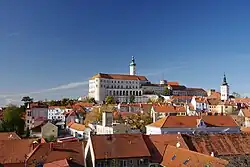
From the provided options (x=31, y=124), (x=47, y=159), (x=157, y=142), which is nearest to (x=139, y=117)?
(x=31, y=124)

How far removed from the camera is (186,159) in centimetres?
2225

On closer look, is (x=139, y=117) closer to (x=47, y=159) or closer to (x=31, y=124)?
(x=31, y=124)

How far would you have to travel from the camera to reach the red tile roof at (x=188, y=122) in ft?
139

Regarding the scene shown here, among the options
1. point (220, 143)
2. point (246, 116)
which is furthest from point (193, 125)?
point (246, 116)

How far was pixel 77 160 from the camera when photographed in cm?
2553

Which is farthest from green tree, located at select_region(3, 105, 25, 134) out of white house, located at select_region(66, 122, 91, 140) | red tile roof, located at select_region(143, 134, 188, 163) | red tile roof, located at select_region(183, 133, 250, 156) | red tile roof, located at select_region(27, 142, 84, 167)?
red tile roof, located at select_region(183, 133, 250, 156)

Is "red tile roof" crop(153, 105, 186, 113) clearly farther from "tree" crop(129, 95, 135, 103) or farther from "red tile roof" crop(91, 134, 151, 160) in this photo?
"tree" crop(129, 95, 135, 103)

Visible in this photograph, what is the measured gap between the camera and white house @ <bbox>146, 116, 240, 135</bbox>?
42000mm

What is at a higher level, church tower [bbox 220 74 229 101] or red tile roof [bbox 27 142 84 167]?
church tower [bbox 220 74 229 101]

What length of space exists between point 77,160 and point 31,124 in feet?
130

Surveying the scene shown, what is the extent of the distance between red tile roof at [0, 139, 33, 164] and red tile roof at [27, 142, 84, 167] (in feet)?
6.39

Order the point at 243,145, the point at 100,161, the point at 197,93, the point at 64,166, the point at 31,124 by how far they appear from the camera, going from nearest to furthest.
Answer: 1. the point at 64,166
2. the point at 100,161
3. the point at 243,145
4. the point at 31,124
5. the point at 197,93

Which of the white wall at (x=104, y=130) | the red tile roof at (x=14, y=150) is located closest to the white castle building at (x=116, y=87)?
the white wall at (x=104, y=130)

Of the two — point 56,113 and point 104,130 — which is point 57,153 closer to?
point 104,130
